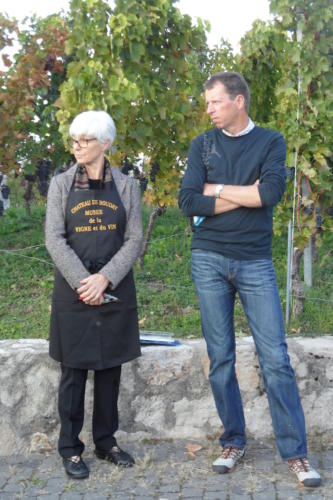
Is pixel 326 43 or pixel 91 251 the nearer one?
pixel 91 251

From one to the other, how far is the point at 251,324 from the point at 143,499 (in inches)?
41.0

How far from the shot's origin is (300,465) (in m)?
4.18

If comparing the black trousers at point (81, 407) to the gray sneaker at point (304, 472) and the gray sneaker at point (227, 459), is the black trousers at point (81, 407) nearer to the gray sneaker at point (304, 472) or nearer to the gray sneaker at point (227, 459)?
the gray sneaker at point (227, 459)

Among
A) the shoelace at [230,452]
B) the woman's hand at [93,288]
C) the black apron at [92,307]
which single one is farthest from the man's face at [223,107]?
the shoelace at [230,452]

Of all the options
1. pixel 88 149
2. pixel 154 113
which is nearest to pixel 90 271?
pixel 88 149

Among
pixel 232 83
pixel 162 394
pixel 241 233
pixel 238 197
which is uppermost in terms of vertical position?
pixel 232 83

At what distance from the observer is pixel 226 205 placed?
4.11 meters

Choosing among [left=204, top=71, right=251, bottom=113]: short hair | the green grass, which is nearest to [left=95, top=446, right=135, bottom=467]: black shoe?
the green grass

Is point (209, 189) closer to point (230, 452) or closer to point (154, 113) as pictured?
point (230, 452)

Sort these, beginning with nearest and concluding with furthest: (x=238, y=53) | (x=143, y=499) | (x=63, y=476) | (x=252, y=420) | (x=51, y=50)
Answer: (x=143, y=499) → (x=63, y=476) → (x=252, y=420) → (x=51, y=50) → (x=238, y=53)

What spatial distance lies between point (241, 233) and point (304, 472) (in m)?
1.27

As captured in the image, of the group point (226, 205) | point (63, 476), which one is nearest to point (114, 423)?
point (63, 476)

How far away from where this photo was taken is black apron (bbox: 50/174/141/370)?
4.20 m

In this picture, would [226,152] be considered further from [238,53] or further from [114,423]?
[238,53]
